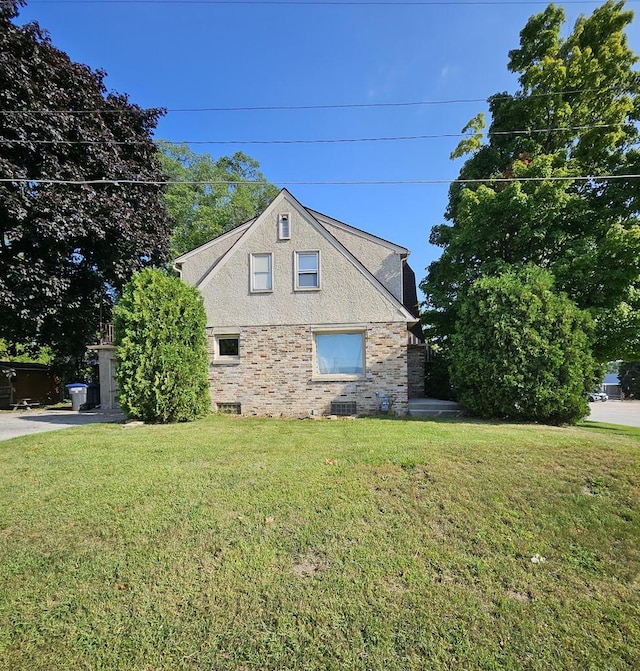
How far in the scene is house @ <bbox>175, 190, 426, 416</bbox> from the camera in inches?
450

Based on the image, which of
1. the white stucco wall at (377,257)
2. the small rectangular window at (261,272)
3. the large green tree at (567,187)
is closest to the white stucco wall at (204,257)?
the small rectangular window at (261,272)

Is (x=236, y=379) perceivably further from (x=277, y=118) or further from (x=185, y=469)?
(x=277, y=118)

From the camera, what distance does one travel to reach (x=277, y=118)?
9.78m

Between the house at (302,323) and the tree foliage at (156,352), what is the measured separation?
1.95 metres

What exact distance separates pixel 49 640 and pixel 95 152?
15.5m

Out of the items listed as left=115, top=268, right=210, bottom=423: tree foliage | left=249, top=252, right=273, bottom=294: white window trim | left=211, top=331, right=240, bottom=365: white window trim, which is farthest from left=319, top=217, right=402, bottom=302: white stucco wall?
left=115, top=268, right=210, bottom=423: tree foliage

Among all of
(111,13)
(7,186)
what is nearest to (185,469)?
(111,13)

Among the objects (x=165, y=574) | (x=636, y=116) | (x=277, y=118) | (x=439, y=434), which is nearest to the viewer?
(x=165, y=574)

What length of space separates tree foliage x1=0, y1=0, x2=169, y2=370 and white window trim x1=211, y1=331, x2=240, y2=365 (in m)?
6.29

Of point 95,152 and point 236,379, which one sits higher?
point 95,152

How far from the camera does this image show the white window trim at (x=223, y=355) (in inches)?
476

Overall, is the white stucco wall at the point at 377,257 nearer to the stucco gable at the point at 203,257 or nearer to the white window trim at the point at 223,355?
the stucco gable at the point at 203,257

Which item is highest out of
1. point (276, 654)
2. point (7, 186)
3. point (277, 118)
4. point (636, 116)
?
point (636, 116)

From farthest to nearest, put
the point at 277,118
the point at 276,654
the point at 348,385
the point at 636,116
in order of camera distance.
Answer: the point at 636,116 → the point at 348,385 → the point at 277,118 → the point at 276,654
